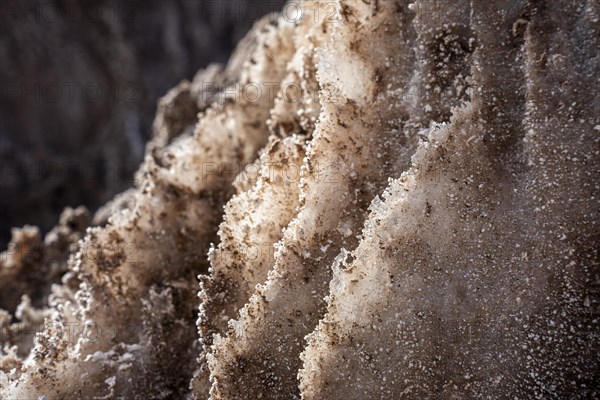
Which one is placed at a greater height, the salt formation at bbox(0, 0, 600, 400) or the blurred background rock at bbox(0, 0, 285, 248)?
the blurred background rock at bbox(0, 0, 285, 248)

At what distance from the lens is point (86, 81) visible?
4.83 meters

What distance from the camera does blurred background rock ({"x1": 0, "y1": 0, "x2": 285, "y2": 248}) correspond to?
4242mm

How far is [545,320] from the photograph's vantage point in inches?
44.1

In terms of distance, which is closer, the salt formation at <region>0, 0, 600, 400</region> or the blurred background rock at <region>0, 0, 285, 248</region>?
the salt formation at <region>0, 0, 600, 400</region>

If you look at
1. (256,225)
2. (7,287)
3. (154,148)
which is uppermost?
(154,148)

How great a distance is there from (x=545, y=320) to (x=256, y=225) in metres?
0.63

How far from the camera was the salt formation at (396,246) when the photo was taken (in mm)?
1121

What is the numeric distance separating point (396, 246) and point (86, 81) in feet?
14.1

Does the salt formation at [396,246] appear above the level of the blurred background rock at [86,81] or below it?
below

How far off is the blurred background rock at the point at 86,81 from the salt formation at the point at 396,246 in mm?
2692

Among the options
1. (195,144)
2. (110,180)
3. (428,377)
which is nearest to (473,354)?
(428,377)

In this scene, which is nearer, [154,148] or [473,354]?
[473,354]

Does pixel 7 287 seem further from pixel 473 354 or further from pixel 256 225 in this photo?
pixel 473 354

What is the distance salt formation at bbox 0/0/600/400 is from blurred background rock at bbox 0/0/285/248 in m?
2.69
